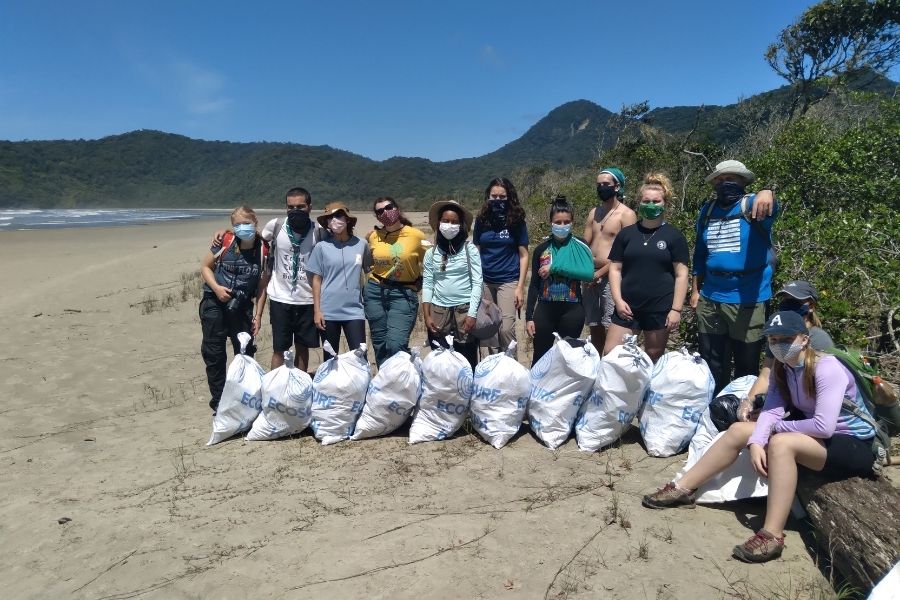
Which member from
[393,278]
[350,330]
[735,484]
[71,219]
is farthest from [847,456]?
[71,219]

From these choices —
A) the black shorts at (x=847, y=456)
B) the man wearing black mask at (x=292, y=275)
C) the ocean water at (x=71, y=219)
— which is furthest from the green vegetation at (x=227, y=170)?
the black shorts at (x=847, y=456)

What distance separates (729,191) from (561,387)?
1.53 m

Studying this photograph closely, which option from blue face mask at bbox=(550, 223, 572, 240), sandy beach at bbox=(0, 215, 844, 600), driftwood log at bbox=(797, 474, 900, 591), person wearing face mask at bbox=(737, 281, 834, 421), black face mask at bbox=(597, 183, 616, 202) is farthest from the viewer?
black face mask at bbox=(597, 183, 616, 202)

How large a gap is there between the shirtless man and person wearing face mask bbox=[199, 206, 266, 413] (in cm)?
240

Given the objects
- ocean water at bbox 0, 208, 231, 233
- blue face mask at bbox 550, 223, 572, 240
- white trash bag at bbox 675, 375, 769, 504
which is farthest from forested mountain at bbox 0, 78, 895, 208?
white trash bag at bbox 675, 375, 769, 504

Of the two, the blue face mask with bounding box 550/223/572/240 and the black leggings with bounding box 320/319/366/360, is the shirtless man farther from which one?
the black leggings with bounding box 320/319/366/360

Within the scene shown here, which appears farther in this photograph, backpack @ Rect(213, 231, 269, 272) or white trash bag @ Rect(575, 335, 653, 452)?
backpack @ Rect(213, 231, 269, 272)

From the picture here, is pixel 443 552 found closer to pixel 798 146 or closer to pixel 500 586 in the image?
pixel 500 586

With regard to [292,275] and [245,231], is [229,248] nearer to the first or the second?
[245,231]

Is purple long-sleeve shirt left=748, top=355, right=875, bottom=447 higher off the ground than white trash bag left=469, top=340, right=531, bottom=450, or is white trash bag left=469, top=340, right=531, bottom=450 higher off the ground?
purple long-sleeve shirt left=748, top=355, right=875, bottom=447

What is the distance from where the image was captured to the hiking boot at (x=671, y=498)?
301 centimetres

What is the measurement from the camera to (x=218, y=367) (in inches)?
183

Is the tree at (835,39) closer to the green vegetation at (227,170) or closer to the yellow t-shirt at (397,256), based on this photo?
the yellow t-shirt at (397,256)

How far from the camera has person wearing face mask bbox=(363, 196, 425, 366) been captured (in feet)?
14.2
